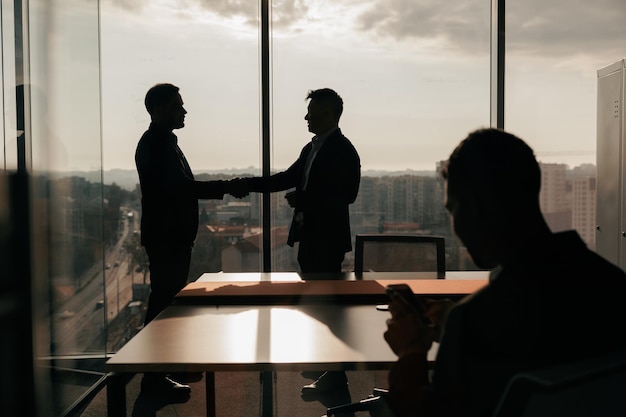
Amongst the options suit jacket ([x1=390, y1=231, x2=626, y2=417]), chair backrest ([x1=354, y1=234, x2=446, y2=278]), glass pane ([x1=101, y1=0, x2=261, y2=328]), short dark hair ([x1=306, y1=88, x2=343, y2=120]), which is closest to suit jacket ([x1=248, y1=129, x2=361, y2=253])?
short dark hair ([x1=306, y1=88, x2=343, y2=120])

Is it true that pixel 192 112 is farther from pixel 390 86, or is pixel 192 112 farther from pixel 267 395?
pixel 267 395

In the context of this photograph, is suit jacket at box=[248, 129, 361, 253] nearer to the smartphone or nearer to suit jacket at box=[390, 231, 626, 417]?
the smartphone

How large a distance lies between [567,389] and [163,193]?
110 inches

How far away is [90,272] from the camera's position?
3.37 m

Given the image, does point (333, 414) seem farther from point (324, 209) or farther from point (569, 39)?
point (569, 39)

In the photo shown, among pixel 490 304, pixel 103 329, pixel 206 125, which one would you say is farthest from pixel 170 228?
pixel 490 304

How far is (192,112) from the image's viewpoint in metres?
4.25

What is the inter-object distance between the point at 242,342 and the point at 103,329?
7.13ft

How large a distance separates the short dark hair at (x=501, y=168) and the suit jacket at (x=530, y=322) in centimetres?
11

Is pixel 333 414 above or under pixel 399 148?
under

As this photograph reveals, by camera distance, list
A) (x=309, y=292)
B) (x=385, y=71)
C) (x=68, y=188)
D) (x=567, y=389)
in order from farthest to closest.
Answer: (x=385, y=71)
(x=68, y=188)
(x=309, y=292)
(x=567, y=389)

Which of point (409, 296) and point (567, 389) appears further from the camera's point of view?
point (409, 296)

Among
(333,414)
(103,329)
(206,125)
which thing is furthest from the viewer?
(206,125)

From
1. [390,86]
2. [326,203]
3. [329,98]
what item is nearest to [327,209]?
[326,203]
